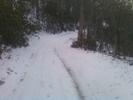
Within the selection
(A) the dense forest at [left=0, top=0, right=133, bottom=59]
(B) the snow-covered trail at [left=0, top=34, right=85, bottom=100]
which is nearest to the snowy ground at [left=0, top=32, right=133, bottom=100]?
(B) the snow-covered trail at [left=0, top=34, right=85, bottom=100]

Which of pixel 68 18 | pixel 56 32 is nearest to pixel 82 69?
pixel 56 32

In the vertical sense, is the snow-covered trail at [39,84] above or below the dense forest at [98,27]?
below

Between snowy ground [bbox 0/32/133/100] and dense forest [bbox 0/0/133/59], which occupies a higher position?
dense forest [bbox 0/0/133/59]

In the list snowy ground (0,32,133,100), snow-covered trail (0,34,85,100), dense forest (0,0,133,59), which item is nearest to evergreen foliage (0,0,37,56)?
dense forest (0,0,133,59)

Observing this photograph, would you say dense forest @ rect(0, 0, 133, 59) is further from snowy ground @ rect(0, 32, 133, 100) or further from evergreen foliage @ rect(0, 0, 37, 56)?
snowy ground @ rect(0, 32, 133, 100)

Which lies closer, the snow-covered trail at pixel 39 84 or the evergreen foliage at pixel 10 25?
the snow-covered trail at pixel 39 84

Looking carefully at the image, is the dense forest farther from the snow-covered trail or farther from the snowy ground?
the snow-covered trail

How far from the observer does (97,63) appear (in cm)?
1355

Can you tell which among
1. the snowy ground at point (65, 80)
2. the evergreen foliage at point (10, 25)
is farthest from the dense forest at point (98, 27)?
the snowy ground at point (65, 80)

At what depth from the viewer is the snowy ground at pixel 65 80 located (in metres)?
8.20

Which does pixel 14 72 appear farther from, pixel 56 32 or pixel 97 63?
pixel 56 32

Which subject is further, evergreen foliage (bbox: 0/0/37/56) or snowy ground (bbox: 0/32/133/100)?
evergreen foliage (bbox: 0/0/37/56)

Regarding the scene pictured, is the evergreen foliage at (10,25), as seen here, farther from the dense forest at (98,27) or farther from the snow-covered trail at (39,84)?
the snow-covered trail at (39,84)

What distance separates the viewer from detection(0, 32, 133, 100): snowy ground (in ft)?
26.9
